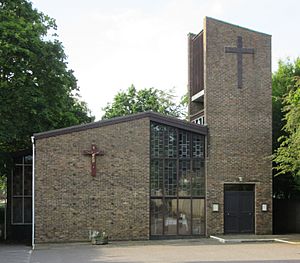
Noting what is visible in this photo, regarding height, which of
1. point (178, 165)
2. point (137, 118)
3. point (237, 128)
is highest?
point (137, 118)

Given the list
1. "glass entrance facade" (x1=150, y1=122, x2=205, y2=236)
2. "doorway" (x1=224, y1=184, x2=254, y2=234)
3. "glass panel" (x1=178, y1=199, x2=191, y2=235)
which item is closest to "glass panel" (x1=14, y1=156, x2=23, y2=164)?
"glass entrance facade" (x1=150, y1=122, x2=205, y2=236)

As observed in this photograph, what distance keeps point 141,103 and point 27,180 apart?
30.2 metres

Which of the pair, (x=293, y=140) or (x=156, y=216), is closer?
(x=293, y=140)

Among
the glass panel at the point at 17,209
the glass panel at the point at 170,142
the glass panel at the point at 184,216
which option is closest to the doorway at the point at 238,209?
the glass panel at the point at 184,216

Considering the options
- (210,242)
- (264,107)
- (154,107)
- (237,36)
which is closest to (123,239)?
(210,242)

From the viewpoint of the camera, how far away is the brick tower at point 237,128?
2747 centimetres

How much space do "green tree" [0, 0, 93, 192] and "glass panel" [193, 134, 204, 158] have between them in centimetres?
736

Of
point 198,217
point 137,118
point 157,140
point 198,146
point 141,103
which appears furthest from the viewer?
point 141,103

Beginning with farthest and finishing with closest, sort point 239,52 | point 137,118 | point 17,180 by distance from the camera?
point 17,180, point 239,52, point 137,118

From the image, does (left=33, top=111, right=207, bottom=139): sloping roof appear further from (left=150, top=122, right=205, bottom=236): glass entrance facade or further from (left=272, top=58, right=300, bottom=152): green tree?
(left=272, top=58, right=300, bottom=152): green tree

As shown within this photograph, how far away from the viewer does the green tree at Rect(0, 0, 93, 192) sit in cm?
2775

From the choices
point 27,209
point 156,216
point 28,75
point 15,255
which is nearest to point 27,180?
point 27,209

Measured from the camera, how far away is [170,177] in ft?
89.1

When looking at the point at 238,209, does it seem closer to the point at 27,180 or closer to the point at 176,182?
the point at 176,182
